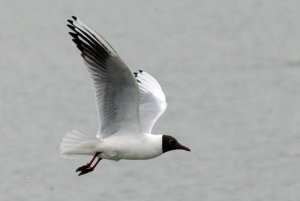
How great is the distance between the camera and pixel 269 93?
63.3 feet

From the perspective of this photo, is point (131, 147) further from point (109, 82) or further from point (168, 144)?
point (109, 82)

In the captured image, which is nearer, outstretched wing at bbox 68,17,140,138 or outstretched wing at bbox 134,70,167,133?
outstretched wing at bbox 68,17,140,138

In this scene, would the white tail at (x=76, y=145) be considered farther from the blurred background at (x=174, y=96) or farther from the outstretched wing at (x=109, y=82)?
the blurred background at (x=174, y=96)

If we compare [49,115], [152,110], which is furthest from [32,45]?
[152,110]

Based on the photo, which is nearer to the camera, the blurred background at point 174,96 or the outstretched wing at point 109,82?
the outstretched wing at point 109,82

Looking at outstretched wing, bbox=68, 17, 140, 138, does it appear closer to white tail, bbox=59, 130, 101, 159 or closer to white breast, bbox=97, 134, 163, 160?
white breast, bbox=97, 134, 163, 160

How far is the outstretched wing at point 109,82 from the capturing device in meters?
9.73

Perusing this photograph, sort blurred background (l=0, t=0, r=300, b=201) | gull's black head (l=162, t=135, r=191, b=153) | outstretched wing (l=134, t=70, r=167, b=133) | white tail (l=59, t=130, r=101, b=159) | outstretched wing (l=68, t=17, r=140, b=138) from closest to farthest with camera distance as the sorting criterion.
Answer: outstretched wing (l=68, t=17, r=140, b=138)
white tail (l=59, t=130, r=101, b=159)
gull's black head (l=162, t=135, r=191, b=153)
outstretched wing (l=134, t=70, r=167, b=133)
blurred background (l=0, t=0, r=300, b=201)

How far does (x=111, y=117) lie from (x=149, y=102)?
111cm

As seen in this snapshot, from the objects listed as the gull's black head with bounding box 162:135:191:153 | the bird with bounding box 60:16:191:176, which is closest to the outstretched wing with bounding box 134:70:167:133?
the gull's black head with bounding box 162:135:191:153

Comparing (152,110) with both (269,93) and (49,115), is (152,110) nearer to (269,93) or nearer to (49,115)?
(49,115)

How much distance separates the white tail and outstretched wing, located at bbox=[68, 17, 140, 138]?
0.85ft

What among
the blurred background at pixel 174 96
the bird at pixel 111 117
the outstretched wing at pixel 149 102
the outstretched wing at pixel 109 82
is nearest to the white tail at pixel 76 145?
the bird at pixel 111 117

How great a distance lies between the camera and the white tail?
32.9 ft
